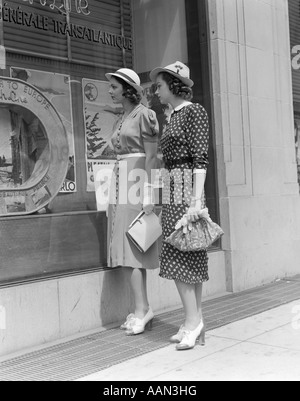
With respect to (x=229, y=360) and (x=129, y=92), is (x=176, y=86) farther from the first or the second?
(x=229, y=360)

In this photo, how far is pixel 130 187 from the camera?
471 cm

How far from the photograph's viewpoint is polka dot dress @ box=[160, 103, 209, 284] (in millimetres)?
4129

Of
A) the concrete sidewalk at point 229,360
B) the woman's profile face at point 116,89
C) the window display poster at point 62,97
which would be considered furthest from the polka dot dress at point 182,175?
the window display poster at point 62,97

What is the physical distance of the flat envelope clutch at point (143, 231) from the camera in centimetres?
459

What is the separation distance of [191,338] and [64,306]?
1.15m

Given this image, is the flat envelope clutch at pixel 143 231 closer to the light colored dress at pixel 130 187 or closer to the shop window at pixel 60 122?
the light colored dress at pixel 130 187

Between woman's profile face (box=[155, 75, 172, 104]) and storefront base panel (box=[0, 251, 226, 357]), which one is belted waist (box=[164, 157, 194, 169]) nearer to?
woman's profile face (box=[155, 75, 172, 104])

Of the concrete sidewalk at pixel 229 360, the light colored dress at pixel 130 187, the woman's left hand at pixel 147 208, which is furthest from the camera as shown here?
the light colored dress at pixel 130 187

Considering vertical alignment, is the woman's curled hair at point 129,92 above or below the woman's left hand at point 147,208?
above

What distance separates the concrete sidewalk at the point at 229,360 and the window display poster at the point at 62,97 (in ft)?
6.32

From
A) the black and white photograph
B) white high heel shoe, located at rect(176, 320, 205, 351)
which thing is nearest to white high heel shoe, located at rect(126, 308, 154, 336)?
the black and white photograph
